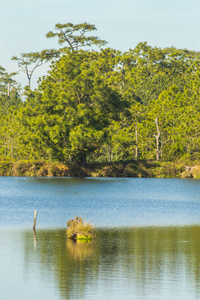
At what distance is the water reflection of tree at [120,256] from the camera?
18.6 m

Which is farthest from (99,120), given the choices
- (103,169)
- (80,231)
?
(80,231)

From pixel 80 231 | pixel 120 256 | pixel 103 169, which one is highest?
pixel 103 169

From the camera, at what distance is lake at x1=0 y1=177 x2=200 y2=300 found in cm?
1728

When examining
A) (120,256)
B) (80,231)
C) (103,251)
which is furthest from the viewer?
(80,231)

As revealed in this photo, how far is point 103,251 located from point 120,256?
1.32 metres

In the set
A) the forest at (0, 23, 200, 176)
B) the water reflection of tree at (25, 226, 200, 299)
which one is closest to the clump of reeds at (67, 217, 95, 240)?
the water reflection of tree at (25, 226, 200, 299)

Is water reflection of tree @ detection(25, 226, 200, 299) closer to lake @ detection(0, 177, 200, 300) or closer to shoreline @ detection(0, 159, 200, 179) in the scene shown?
lake @ detection(0, 177, 200, 300)

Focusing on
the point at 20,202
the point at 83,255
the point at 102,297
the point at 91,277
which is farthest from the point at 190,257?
the point at 20,202

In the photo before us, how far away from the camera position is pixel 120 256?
75.5 ft

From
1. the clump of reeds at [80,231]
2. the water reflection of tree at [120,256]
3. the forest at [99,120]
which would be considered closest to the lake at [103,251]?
the water reflection of tree at [120,256]

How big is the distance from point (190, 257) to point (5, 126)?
74.4 meters

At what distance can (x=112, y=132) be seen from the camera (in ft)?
264

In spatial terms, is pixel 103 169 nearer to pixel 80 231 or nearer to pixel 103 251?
pixel 80 231

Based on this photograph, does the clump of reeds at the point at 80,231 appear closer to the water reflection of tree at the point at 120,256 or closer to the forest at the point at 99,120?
the water reflection of tree at the point at 120,256
